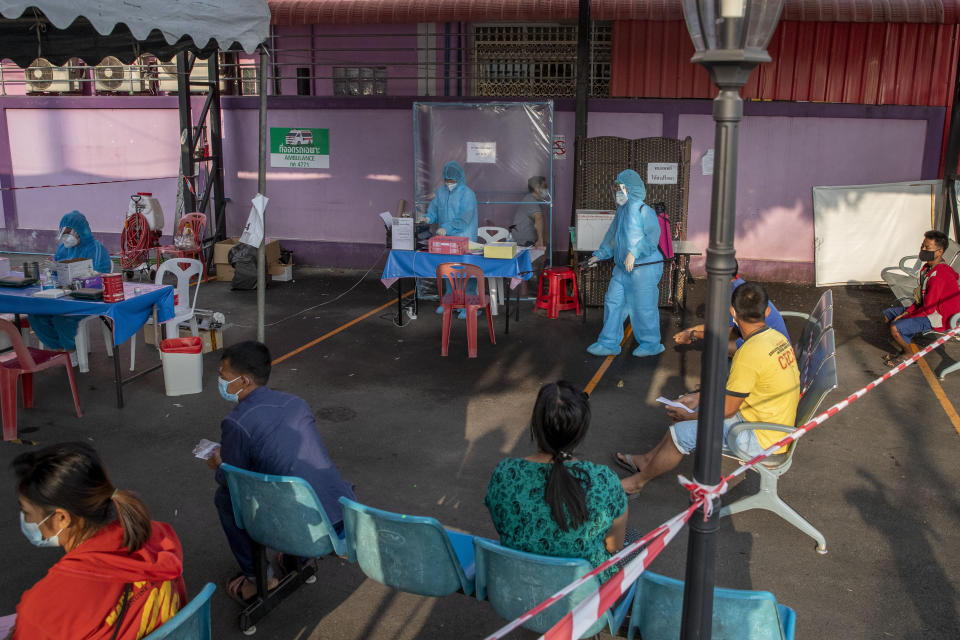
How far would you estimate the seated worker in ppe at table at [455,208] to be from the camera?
9727 mm

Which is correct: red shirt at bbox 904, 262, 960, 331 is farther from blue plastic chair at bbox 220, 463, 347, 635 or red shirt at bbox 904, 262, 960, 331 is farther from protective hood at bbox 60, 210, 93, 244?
protective hood at bbox 60, 210, 93, 244

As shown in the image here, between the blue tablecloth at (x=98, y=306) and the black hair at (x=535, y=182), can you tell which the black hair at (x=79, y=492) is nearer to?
the blue tablecloth at (x=98, y=306)

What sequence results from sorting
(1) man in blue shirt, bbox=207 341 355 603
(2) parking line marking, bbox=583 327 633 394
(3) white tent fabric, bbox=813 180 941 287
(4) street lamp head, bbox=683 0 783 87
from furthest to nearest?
(3) white tent fabric, bbox=813 180 941 287, (2) parking line marking, bbox=583 327 633 394, (1) man in blue shirt, bbox=207 341 355 603, (4) street lamp head, bbox=683 0 783 87

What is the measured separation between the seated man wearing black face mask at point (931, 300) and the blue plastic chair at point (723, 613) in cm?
585

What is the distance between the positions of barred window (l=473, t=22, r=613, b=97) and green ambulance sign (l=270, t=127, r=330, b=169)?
246 cm

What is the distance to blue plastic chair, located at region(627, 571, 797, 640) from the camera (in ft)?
8.75

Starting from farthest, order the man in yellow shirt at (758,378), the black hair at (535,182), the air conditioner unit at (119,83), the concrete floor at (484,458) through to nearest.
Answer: the air conditioner unit at (119,83), the black hair at (535,182), the man in yellow shirt at (758,378), the concrete floor at (484,458)

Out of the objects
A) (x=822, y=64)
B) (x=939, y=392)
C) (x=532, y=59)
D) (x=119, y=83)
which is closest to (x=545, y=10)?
(x=532, y=59)

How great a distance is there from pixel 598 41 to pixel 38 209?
9.33m

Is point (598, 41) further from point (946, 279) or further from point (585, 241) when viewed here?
point (946, 279)

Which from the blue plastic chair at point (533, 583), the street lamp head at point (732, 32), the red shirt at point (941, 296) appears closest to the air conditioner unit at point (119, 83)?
the red shirt at point (941, 296)

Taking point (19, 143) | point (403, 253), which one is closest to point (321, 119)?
point (403, 253)

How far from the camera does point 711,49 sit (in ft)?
7.77

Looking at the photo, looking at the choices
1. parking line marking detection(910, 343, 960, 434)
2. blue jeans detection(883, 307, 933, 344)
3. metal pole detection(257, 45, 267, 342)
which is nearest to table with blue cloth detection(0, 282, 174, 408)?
metal pole detection(257, 45, 267, 342)
